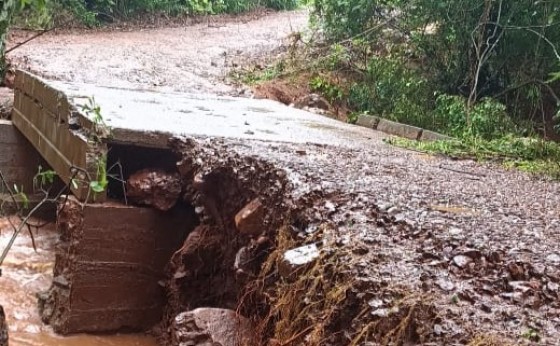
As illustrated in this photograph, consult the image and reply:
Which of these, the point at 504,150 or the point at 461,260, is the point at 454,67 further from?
the point at 461,260

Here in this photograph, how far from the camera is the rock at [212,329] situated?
343 centimetres

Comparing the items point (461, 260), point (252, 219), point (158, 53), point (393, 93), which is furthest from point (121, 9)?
point (461, 260)

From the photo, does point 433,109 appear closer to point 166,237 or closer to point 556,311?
point 166,237

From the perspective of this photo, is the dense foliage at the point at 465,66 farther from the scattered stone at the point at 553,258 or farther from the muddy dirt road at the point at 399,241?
the scattered stone at the point at 553,258

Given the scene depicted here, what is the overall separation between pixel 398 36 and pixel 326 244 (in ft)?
27.5

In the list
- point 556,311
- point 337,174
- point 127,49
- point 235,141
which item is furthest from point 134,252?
point 127,49

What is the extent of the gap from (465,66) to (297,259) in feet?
23.5

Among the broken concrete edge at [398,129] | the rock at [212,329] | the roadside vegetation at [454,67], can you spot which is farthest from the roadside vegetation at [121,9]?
the rock at [212,329]

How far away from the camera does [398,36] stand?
1104 centimetres

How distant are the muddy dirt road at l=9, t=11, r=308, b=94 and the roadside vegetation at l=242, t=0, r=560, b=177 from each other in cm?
213

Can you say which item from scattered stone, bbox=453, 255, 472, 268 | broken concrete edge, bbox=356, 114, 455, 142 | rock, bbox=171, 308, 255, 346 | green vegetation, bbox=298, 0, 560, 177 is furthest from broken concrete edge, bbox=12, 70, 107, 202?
green vegetation, bbox=298, 0, 560, 177

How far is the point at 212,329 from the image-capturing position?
11.4ft

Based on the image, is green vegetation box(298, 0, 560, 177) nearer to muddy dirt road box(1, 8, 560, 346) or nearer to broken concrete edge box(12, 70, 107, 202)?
muddy dirt road box(1, 8, 560, 346)

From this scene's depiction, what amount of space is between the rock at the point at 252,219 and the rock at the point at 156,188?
3.51ft
